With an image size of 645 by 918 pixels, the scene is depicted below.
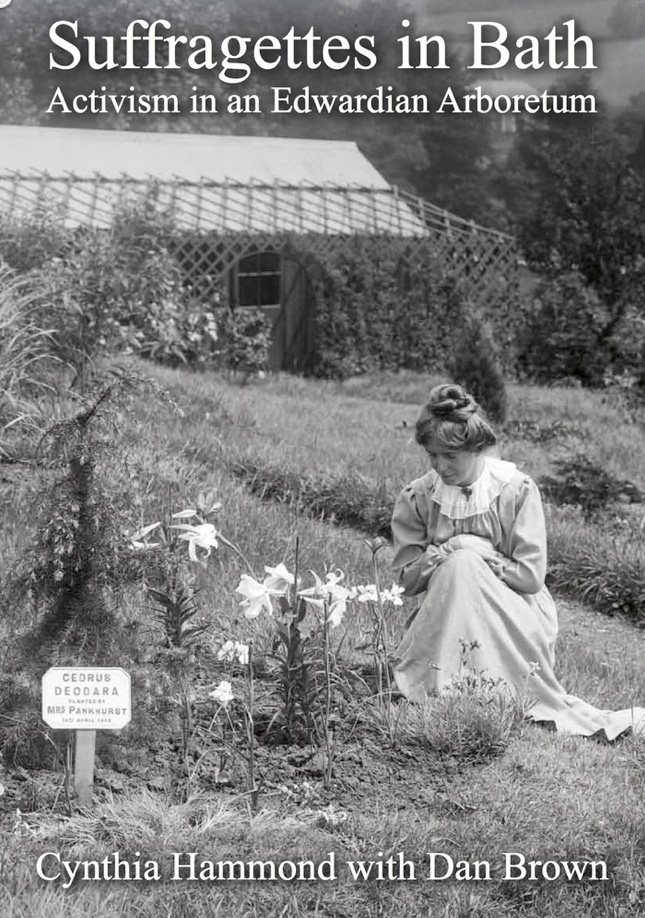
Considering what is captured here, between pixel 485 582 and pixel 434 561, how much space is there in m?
0.20

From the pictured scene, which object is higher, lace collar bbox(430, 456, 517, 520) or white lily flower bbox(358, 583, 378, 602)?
lace collar bbox(430, 456, 517, 520)

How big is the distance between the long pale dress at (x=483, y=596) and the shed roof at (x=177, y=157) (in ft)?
35.8

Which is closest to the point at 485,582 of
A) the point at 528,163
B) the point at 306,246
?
the point at 306,246

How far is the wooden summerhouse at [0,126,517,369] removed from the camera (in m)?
15.0

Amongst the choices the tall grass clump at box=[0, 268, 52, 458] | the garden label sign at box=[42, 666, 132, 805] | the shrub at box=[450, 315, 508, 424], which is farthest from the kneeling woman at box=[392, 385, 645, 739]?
the shrub at box=[450, 315, 508, 424]

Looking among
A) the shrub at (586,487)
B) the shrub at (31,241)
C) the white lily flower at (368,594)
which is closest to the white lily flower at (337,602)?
the white lily flower at (368,594)

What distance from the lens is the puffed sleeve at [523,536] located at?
4.17 metres

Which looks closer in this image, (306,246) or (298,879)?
(298,879)

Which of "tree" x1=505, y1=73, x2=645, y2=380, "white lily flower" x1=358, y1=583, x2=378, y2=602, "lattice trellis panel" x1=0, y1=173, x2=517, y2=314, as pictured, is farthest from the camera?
"tree" x1=505, y1=73, x2=645, y2=380

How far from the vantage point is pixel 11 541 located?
540 cm

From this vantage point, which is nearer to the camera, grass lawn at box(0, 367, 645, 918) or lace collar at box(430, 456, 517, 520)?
grass lawn at box(0, 367, 645, 918)

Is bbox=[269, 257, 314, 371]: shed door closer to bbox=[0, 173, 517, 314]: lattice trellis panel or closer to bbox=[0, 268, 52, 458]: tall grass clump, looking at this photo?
bbox=[0, 173, 517, 314]: lattice trellis panel

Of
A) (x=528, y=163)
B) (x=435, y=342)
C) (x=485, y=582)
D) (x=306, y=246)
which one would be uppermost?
(x=528, y=163)

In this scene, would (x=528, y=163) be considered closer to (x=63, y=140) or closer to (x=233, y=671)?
(x=63, y=140)
